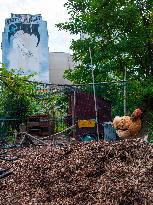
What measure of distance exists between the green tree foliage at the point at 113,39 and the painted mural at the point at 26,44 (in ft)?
108

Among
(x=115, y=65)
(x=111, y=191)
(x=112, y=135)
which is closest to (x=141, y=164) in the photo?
(x=111, y=191)

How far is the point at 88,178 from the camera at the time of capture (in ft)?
12.0

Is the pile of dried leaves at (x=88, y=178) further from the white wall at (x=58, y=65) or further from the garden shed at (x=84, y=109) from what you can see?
the white wall at (x=58, y=65)

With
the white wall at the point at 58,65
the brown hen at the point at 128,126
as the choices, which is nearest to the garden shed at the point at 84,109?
the brown hen at the point at 128,126

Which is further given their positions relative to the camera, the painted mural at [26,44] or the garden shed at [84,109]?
the painted mural at [26,44]

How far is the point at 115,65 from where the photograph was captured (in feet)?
45.6

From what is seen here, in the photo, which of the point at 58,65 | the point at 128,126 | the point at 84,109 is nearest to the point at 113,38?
the point at 84,109

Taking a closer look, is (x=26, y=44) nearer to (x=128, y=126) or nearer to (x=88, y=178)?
(x=128, y=126)

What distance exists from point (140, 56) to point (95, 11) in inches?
89.5

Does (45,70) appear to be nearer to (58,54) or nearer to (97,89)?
(58,54)

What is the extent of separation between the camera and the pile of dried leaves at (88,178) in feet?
10.4

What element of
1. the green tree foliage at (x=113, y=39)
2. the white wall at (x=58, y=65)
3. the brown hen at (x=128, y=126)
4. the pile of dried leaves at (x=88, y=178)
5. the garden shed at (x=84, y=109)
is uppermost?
the white wall at (x=58, y=65)

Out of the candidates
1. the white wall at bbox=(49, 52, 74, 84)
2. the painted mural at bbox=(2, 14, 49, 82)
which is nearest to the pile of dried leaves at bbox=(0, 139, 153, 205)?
the painted mural at bbox=(2, 14, 49, 82)

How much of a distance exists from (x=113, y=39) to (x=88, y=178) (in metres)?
11.8
